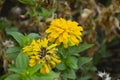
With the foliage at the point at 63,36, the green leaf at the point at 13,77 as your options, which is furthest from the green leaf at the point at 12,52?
the green leaf at the point at 13,77

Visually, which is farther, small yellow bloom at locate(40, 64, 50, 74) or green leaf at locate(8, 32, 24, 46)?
green leaf at locate(8, 32, 24, 46)

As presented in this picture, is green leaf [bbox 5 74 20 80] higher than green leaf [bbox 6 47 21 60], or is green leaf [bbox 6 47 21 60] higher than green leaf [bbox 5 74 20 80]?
green leaf [bbox 6 47 21 60]

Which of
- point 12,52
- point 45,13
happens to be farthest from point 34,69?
point 45,13

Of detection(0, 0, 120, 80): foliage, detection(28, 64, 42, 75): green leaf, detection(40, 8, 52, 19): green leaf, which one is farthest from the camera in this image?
detection(40, 8, 52, 19): green leaf

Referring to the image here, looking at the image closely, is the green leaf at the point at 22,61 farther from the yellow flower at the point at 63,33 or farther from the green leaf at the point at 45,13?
the green leaf at the point at 45,13

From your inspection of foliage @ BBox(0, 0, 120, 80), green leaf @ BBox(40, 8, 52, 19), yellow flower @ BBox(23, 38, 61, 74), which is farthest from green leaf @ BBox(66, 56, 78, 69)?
green leaf @ BBox(40, 8, 52, 19)

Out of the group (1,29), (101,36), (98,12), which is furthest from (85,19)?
(1,29)

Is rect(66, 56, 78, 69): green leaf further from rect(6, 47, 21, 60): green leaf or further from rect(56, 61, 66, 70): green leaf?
rect(6, 47, 21, 60): green leaf
